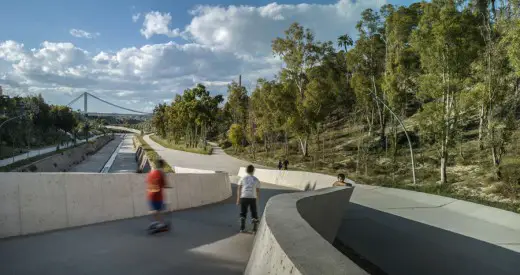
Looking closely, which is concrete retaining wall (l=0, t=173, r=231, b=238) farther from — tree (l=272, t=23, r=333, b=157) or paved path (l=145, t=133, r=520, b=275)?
tree (l=272, t=23, r=333, b=157)

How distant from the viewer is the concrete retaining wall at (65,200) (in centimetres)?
798

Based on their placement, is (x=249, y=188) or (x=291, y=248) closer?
(x=291, y=248)

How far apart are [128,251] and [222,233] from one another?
8.16 feet

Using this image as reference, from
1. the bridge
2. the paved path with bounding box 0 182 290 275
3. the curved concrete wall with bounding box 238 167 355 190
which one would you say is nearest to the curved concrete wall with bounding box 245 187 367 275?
the bridge

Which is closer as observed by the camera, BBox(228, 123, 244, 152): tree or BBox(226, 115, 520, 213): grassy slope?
BBox(226, 115, 520, 213): grassy slope

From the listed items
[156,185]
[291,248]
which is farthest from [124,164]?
[291,248]

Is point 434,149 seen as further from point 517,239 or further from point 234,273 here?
point 234,273

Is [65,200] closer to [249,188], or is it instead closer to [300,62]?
[249,188]

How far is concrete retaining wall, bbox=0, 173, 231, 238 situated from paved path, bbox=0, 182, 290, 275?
295mm

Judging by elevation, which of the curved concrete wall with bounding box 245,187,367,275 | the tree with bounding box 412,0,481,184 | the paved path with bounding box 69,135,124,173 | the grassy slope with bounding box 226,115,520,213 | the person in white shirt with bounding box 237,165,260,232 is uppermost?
the tree with bounding box 412,0,481,184

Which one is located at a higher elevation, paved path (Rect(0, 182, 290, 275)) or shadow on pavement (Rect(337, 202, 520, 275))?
paved path (Rect(0, 182, 290, 275))

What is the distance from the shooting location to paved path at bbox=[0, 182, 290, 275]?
6.29 m

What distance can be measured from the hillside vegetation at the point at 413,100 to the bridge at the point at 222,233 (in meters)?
5.63

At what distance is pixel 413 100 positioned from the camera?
43.5m
